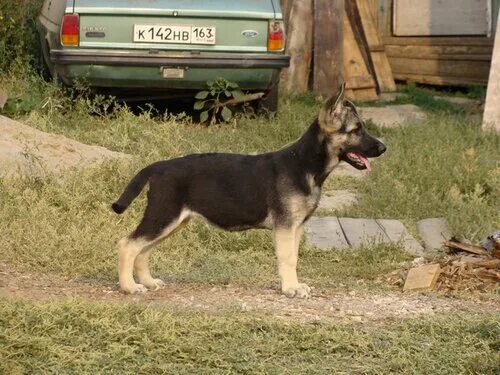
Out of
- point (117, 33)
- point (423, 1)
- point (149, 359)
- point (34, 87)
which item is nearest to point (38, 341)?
point (149, 359)

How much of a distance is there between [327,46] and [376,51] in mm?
1676

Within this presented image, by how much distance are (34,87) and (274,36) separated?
2.62 m

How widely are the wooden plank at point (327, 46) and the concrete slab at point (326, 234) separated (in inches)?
199

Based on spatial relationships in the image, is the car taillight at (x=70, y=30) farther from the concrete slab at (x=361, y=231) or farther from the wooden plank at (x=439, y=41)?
the wooden plank at (x=439, y=41)

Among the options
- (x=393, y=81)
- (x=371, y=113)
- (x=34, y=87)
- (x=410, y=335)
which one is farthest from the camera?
(x=393, y=81)

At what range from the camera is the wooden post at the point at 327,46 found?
14328 millimetres

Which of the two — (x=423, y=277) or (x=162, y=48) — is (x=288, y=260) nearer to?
(x=423, y=277)

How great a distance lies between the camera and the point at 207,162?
695cm

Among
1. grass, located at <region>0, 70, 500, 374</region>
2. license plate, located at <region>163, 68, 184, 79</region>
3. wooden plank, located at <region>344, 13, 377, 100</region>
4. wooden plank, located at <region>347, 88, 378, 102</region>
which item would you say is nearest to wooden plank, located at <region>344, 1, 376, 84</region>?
wooden plank, located at <region>344, 13, 377, 100</region>

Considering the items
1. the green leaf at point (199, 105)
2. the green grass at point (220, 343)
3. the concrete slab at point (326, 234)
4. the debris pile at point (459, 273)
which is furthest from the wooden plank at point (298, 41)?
the green grass at point (220, 343)

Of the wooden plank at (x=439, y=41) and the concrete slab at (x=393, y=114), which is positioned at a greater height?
the wooden plank at (x=439, y=41)

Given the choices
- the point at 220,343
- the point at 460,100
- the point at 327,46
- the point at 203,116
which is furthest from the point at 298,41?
the point at 220,343

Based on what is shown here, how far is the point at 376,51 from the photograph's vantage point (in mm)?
15891

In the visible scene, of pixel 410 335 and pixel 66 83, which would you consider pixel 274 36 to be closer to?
pixel 66 83
